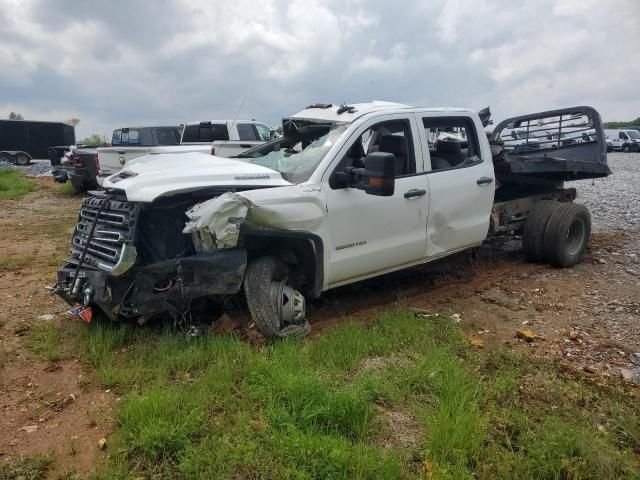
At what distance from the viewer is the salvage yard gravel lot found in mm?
2795

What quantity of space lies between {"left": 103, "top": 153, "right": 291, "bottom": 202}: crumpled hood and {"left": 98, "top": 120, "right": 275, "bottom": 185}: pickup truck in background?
5.77 metres

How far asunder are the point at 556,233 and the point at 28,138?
1279 inches

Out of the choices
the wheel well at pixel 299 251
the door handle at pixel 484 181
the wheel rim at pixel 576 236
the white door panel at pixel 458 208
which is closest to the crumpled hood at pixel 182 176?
the wheel well at pixel 299 251

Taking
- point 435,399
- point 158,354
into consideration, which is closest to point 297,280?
point 158,354

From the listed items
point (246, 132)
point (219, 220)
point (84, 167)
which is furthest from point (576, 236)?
point (84, 167)

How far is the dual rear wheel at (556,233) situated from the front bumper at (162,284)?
14.1 ft

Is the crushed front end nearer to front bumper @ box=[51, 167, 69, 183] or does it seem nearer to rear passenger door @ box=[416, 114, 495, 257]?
rear passenger door @ box=[416, 114, 495, 257]

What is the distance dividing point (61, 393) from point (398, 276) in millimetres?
3903

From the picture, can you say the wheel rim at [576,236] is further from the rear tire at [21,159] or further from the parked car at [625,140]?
the parked car at [625,140]

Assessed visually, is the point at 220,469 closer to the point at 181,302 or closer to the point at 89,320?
the point at 181,302

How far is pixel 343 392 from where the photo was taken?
322 cm

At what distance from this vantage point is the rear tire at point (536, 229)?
671cm

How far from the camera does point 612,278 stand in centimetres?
627

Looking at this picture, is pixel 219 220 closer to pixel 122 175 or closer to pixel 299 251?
pixel 299 251
